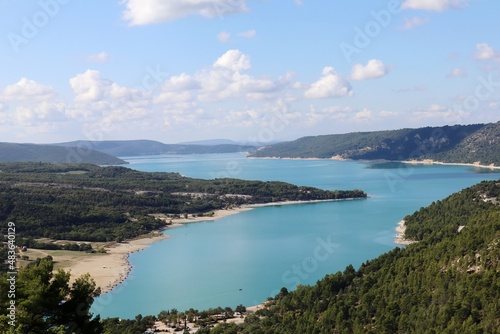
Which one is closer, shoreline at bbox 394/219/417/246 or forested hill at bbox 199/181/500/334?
forested hill at bbox 199/181/500/334

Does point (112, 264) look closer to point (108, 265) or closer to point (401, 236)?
point (108, 265)

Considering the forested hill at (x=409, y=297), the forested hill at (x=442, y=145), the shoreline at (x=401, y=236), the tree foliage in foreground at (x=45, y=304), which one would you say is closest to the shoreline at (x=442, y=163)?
the forested hill at (x=442, y=145)

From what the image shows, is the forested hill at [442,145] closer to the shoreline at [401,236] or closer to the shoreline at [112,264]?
the shoreline at [401,236]

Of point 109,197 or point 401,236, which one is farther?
point 109,197

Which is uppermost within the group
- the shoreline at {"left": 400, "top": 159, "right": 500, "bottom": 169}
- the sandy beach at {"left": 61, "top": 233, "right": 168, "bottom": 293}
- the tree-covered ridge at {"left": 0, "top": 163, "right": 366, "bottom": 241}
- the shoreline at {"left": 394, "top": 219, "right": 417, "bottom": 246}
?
the shoreline at {"left": 400, "top": 159, "right": 500, "bottom": 169}

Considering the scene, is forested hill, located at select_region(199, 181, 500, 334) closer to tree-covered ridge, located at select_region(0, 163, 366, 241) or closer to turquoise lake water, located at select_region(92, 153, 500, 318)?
turquoise lake water, located at select_region(92, 153, 500, 318)

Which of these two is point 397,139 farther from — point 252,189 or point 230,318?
point 230,318

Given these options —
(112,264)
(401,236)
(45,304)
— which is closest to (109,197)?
(112,264)

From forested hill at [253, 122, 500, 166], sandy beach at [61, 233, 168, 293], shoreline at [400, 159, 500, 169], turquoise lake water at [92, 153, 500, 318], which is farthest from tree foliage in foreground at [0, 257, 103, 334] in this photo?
forested hill at [253, 122, 500, 166]
